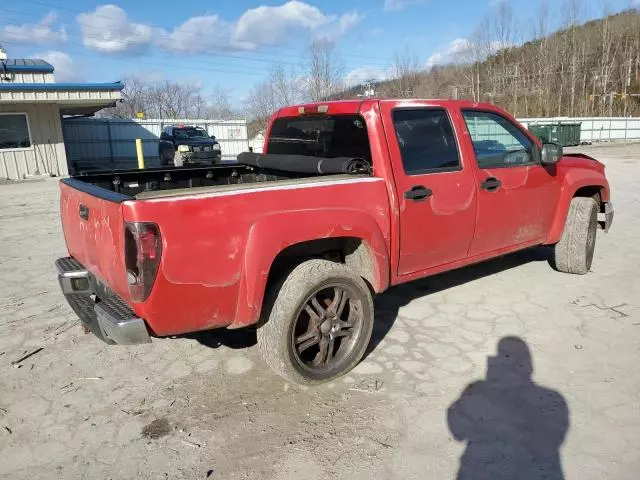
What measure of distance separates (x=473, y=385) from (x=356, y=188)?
1.51 m

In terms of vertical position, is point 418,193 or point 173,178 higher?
point 173,178

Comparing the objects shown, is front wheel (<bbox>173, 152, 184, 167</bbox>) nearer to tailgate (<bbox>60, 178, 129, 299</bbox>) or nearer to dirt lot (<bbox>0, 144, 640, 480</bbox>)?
dirt lot (<bbox>0, 144, 640, 480</bbox>)

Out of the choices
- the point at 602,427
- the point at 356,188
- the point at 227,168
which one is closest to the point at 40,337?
the point at 227,168

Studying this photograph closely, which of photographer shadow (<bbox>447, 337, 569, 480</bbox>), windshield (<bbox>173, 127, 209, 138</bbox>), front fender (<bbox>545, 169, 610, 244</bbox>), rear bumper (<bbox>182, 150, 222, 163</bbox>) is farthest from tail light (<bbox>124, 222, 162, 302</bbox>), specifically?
windshield (<bbox>173, 127, 209, 138</bbox>)

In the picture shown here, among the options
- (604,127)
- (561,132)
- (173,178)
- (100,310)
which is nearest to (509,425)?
(100,310)

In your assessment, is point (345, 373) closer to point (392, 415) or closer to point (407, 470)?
point (392, 415)

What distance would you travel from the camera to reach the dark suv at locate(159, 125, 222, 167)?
20.0 meters

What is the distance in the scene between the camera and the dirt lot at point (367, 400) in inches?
103

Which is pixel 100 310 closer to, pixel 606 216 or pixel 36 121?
pixel 606 216

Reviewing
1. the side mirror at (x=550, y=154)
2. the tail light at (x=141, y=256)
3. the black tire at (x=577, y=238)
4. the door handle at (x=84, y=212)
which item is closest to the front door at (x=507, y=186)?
the side mirror at (x=550, y=154)

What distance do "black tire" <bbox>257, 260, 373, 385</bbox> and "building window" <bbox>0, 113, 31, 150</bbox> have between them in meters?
19.6

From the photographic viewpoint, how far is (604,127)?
35.2m

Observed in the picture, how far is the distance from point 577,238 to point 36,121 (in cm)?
2001

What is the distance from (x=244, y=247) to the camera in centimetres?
287
